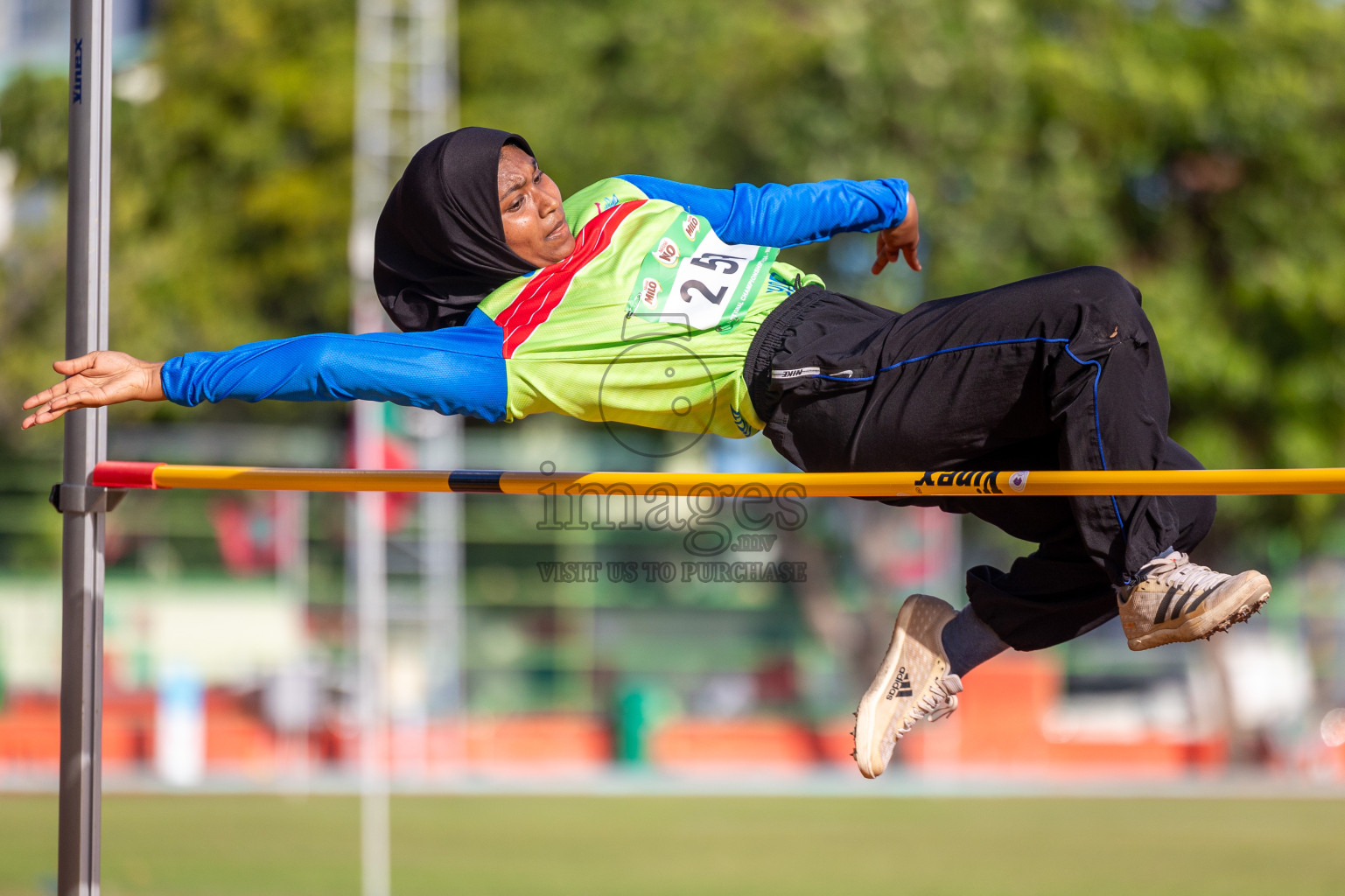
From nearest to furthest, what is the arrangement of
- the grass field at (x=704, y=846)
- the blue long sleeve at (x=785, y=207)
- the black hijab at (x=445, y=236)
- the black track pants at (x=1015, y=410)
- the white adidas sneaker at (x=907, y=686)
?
the black track pants at (x=1015, y=410) → the black hijab at (x=445, y=236) → the white adidas sneaker at (x=907, y=686) → the blue long sleeve at (x=785, y=207) → the grass field at (x=704, y=846)

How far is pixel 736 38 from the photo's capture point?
1733 centimetres

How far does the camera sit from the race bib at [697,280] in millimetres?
3564

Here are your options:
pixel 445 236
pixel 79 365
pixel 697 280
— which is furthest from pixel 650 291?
pixel 79 365

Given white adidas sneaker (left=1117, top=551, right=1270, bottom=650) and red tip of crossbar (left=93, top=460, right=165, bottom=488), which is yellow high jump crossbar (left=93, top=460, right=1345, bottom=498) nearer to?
red tip of crossbar (left=93, top=460, right=165, bottom=488)

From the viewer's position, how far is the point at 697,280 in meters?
3.60

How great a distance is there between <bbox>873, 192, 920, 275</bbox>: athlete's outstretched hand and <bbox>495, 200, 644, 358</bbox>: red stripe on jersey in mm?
781

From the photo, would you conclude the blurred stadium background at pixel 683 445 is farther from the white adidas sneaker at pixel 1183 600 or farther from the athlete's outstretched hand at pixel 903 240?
the white adidas sneaker at pixel 1183 600

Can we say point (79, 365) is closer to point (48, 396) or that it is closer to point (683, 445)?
point (48, 396)

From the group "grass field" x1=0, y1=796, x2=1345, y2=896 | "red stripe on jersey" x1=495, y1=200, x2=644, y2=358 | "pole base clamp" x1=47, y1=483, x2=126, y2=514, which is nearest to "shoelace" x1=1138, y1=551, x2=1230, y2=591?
"red stripe on jersey" x1=495, y1=200, x2=644, y2=358

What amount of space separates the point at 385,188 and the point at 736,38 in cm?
492

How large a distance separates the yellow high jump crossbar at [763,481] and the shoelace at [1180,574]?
170mm

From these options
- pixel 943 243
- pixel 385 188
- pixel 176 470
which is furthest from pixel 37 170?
pixel 176 470

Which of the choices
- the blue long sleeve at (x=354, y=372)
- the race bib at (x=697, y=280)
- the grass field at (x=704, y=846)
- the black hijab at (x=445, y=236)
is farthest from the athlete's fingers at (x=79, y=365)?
the grass field at (x=704, y=846)

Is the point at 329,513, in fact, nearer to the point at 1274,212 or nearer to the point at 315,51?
the point at 315,51
